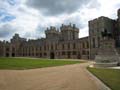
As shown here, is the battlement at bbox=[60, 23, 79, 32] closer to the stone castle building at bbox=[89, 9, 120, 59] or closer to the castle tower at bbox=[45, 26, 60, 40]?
the castle tower at bbox=[45, 26, 60, 40]

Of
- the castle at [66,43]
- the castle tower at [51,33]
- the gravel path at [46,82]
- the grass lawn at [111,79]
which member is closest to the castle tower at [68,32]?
the castle at [66,43]

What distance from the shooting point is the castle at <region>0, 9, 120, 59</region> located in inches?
2896

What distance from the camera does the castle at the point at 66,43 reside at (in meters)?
73.6

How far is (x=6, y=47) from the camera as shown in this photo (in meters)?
130

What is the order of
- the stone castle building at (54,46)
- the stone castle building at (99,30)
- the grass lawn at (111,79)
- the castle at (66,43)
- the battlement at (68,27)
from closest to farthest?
the grass lawn at (111,79) → the stone castle building at (99,30) → the castle at (66,43) → the stone castle building at (54,46) → the battlement at (68,27)

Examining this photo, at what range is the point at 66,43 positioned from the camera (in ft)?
299

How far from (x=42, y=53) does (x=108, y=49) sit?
71380 millimetres

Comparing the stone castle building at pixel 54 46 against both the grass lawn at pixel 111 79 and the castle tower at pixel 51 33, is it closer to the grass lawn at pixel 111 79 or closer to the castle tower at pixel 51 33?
the castle tower at pixel 51 33

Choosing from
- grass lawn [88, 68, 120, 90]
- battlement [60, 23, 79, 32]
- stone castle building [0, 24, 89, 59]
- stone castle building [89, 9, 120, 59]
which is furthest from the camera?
battlement [60, 23, 79, 32]

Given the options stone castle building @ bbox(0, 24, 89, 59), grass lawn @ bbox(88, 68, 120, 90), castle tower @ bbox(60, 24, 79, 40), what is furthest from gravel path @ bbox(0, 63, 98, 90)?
castle tower @ bbox(60, 24, 79, 40)

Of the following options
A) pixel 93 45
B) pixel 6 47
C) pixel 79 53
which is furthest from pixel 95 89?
pixel 6 47

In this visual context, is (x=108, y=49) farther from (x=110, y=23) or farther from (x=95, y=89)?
(x=110, y=23)

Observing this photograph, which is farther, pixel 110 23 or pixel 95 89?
pixel 110 23

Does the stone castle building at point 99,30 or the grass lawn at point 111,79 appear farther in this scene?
the stone castle building at point 99,30
